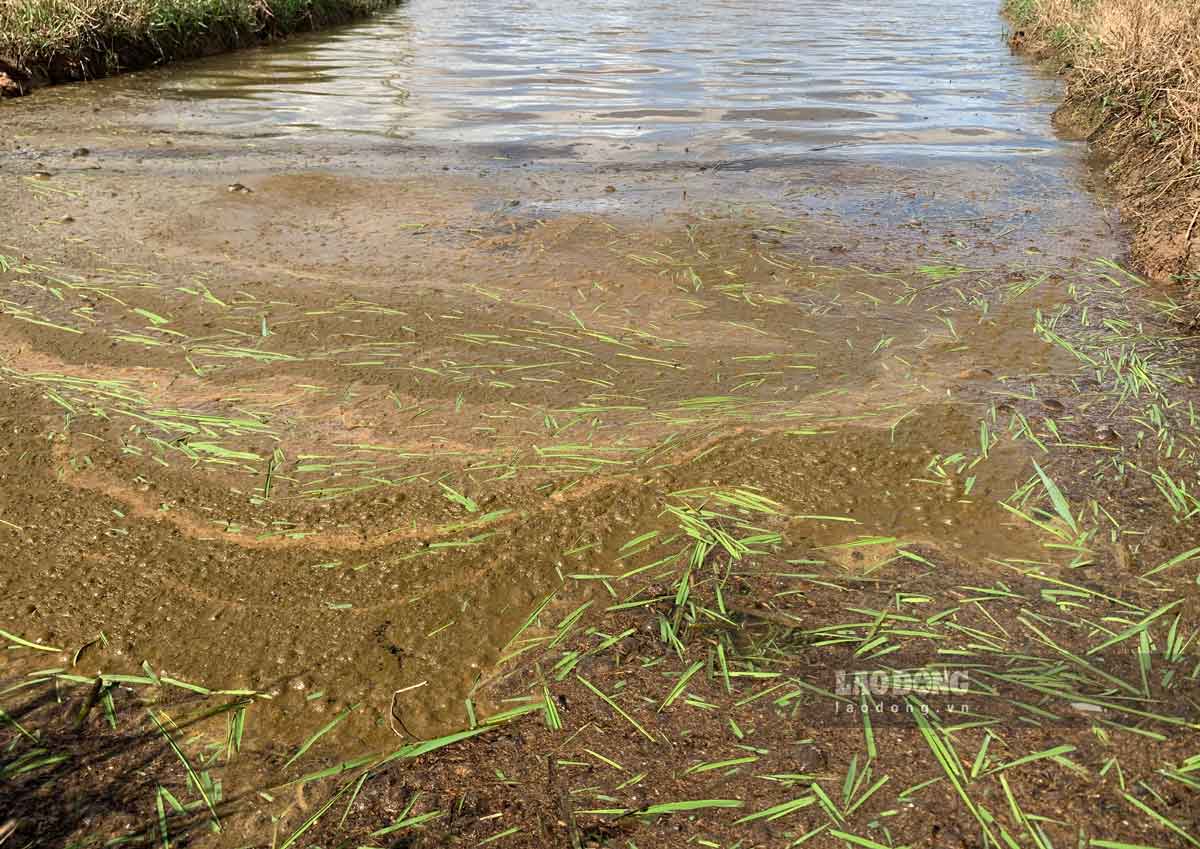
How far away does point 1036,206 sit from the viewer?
18.4 ft

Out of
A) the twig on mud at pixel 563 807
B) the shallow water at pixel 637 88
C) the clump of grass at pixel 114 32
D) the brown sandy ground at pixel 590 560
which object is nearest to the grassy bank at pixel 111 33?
the clump of grass at pixel 114 32

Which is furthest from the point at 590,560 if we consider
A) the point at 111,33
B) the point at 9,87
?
the point at 111,33

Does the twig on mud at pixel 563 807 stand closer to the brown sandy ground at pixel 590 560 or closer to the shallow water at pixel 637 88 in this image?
the brown sandy ground at pixel 590 560

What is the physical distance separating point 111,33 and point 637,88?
18.0 feet

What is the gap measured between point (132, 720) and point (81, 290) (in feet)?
8.87

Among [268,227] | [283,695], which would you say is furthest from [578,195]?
[283,695]

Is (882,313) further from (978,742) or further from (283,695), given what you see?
(283,695)

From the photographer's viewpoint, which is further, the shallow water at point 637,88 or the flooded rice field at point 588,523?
the shallow water at point 637,88

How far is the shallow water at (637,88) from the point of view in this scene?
749cm

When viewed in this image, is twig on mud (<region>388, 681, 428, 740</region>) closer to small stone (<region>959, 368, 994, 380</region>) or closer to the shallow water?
small stone (<region>959, 368, 994, 380</region>)

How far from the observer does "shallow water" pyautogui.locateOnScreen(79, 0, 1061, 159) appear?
7492mm

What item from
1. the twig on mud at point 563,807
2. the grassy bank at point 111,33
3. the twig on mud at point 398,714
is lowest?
the twig on mud at point 398,714

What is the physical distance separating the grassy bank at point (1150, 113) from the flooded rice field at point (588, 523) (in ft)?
0.88

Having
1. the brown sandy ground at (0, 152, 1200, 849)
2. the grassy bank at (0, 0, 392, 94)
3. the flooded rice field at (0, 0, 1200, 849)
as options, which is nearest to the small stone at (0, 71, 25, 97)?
the grassy bank at (0, 0, 392, 94)
